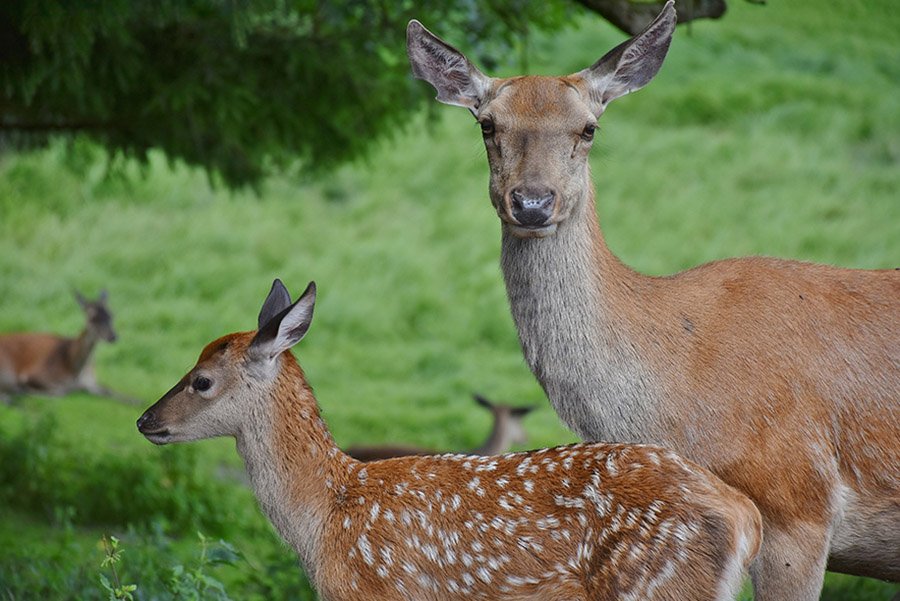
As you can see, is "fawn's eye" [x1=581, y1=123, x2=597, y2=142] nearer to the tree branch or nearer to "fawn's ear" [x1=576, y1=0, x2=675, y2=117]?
"fawn's ear" [x1=576, y1=0, x2=675, y2=117]

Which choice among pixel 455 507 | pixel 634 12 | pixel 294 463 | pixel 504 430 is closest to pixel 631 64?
pixel 634 12

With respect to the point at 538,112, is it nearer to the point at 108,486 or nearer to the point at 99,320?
the point at 108,486

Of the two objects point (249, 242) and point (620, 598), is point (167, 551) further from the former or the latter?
point (249, 242)

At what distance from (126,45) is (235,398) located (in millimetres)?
2890

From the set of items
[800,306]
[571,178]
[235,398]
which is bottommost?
[235,398]

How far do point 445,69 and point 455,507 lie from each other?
4.97 feet

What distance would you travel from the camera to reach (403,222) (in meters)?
16.0

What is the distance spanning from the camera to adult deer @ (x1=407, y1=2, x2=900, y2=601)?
185 inches

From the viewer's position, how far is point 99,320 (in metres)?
13.0

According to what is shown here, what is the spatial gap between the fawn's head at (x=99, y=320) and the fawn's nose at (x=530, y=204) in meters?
8.84

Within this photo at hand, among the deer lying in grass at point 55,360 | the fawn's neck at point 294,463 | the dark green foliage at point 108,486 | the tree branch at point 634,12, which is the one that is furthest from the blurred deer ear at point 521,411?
the fawn's neck at point 294,463

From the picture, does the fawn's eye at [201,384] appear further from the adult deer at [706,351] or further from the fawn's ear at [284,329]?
the adult deer at [706,351]

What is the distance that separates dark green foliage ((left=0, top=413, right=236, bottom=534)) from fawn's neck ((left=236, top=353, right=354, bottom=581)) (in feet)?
12.0

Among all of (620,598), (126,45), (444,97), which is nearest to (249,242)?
(126,45)
